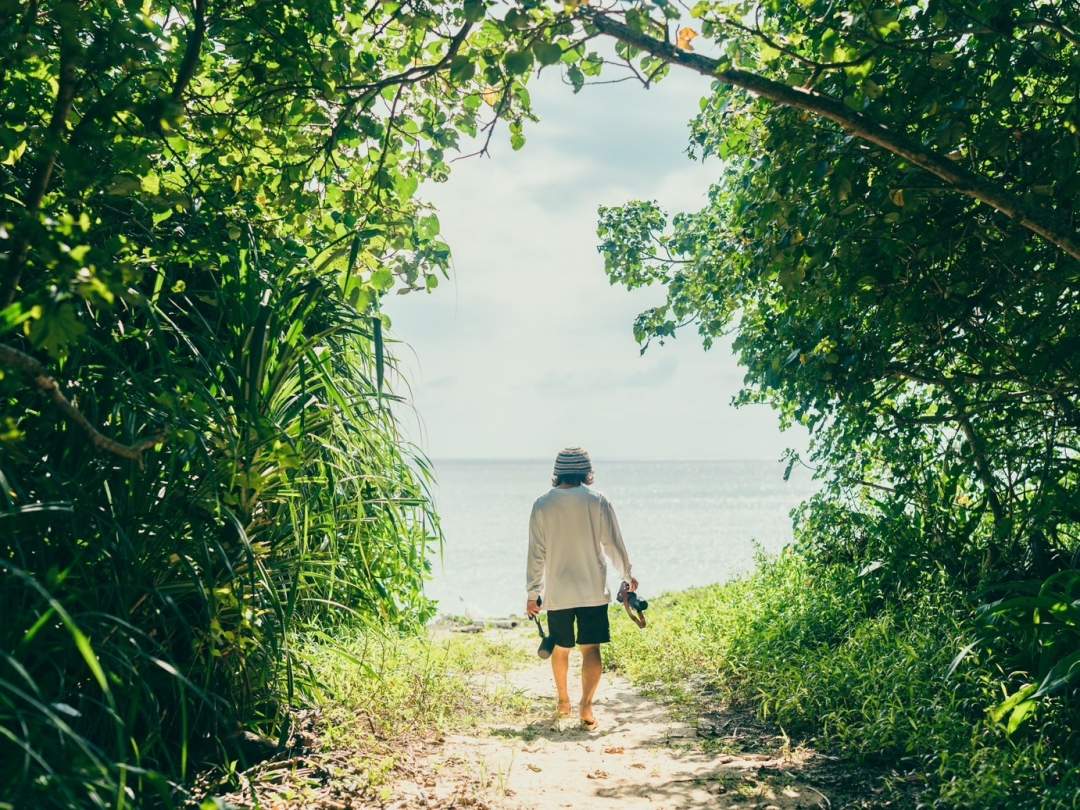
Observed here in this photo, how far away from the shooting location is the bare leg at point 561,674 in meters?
5.80

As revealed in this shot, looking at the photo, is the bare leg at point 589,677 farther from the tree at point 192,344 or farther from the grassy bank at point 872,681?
the tree at point 192,344

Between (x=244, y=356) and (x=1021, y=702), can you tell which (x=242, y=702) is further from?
(x=1021, y=702)

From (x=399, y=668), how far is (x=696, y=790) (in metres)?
2.19

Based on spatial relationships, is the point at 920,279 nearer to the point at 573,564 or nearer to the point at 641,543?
the point at 573,564

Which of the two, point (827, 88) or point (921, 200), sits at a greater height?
point (827, 88)

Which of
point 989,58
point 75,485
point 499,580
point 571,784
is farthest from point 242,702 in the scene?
point 499,580

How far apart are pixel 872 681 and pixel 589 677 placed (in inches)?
70.8

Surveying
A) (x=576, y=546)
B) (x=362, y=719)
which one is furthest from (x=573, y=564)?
(x=362, y=719)

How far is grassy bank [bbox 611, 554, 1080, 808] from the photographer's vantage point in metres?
3.79

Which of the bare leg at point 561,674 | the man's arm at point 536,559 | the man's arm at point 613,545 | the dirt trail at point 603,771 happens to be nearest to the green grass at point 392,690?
the dirt trail at point 603,771

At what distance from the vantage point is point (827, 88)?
4.33 metres

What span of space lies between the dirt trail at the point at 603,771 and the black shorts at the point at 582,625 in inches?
21.5

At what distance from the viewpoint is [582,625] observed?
5.79 metres

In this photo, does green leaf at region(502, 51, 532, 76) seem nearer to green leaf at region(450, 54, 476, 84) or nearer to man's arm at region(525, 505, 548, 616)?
green leaf at region(450, 54, 476, 84)
